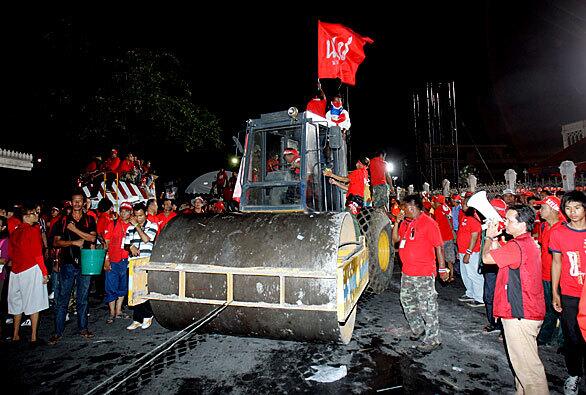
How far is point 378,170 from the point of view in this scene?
23.6 ft

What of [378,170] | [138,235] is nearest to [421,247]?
[378,170]

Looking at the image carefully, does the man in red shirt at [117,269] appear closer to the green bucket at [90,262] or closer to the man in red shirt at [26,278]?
the green bucket at [90,262]

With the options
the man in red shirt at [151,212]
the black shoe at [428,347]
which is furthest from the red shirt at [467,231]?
the man in red shirt at [151,212]

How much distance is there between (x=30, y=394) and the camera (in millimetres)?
3646

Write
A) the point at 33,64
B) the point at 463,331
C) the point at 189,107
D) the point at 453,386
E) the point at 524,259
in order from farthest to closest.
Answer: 1. the point at 189,107
2. the point at 33,64
3. the point at 463,331
4. the point at 453,386
5. the point at 524,259

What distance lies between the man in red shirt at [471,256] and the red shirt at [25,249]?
754 centimetres

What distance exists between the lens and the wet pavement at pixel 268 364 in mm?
3656

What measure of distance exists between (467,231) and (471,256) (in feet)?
1.67

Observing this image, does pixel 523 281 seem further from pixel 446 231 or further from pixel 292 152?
pixel 446 231

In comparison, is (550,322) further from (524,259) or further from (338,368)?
(338,368)

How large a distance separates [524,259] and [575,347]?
1.36 meters

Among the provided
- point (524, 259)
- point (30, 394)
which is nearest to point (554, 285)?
point (524, 259)

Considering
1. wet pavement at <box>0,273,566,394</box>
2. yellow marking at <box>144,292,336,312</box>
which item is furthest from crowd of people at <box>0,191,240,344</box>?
yellow marking at <box>144,292,336,312</box>

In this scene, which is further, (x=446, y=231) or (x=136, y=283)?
(x=446, y=231)
